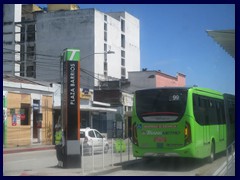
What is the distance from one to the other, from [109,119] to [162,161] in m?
3.19

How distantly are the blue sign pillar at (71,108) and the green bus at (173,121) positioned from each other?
7.49 feet

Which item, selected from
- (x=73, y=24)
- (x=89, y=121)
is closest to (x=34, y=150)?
(x=89, y=121)

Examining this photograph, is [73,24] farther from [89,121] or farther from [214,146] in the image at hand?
[214,146]

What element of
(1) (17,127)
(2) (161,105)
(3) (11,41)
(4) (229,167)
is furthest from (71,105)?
(1) (17,127)

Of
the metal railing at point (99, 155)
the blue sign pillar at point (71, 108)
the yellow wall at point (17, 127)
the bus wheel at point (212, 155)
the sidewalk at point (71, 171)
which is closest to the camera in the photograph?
the sidewalk at point (71, 171)

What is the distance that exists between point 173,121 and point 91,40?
16.1ft

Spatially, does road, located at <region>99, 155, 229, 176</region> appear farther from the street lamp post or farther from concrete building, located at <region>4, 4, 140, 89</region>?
concrete building, located at <region>4, 4, 140, 89</region>

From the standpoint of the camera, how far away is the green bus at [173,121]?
14.7 metres

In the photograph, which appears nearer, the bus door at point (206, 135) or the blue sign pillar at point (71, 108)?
the blue sign pillar at point (71, 108)

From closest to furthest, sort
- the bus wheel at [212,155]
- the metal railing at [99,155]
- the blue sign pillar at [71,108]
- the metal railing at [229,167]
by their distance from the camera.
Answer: the metal railing at [229,167]
the blue sign pillar at [71,108]
the metal railing at [99,155]
the bus wheel at [212,155]

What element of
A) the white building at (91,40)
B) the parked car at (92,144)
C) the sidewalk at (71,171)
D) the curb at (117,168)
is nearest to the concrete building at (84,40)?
the white building at (91,40)

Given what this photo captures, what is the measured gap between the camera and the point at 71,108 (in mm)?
14508

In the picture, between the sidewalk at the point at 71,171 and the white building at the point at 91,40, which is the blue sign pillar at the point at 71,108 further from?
the white building at the point at 91,40

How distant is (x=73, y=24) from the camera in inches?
689
